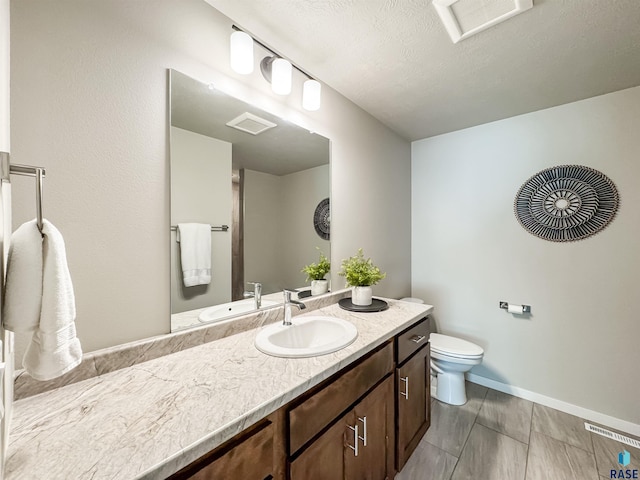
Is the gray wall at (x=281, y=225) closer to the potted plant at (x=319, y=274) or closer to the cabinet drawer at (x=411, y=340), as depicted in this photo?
the potted plant at (x=319, y=274)

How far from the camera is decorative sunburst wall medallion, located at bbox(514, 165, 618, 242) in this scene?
1842 millimetres

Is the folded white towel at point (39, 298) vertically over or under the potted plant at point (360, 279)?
over

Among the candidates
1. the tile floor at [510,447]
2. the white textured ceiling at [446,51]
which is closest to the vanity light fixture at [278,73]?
the white textured ceiling at [446,51]

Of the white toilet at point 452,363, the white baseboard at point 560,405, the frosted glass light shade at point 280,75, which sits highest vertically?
the frosted glass light shade at point 280,75

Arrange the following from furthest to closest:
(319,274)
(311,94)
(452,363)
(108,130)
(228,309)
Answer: (452,363), (319,274), (311,94), (228,309), (108,130)

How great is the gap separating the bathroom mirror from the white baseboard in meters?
1.83

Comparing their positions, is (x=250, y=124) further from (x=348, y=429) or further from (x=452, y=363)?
Result: (x=452, y=363)

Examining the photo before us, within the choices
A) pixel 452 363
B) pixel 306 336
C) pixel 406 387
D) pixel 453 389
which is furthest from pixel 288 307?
pixel 453 389

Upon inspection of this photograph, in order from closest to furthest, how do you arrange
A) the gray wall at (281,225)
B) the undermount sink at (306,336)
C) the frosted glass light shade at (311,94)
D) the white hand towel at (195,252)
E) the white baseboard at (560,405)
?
the undermount sink at (306,336), the white hand towel at (195,252), the gray wall at (281,225), the frosted glass light shade at (311,94), the white baseboard at (560,405)

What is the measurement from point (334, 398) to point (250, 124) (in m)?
1.32

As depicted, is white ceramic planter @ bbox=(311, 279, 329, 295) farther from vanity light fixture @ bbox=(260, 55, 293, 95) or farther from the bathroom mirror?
vanity light fixture @ bbox=(260, 55, 293, 95)

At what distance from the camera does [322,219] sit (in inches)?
69.2

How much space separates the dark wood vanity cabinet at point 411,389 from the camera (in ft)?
4.43

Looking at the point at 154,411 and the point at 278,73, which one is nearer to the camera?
the point at 154,411
